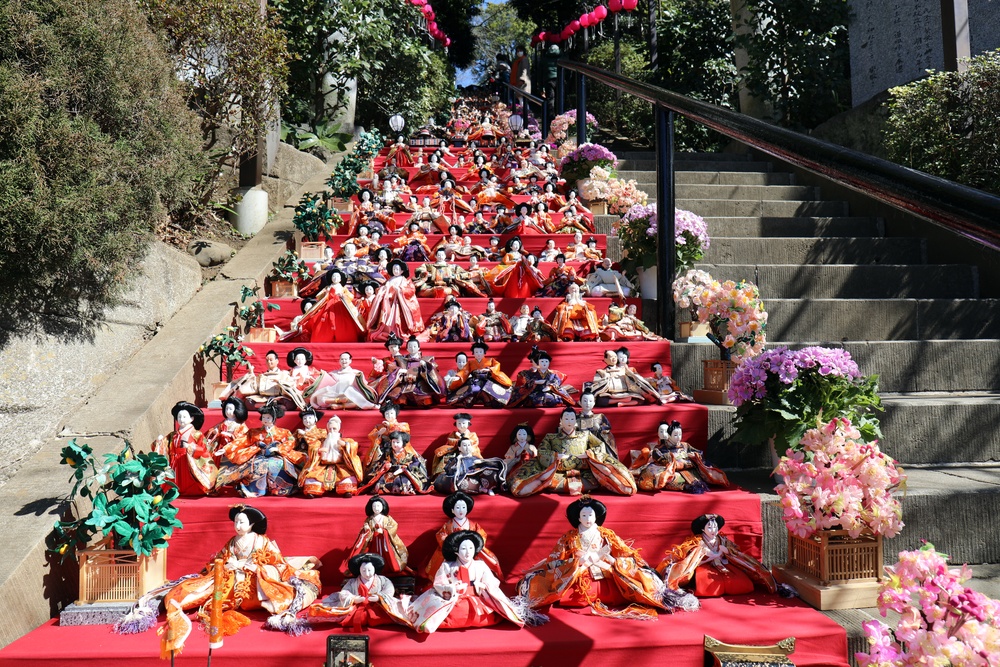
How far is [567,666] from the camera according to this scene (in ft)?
8.65

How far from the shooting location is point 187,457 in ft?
11.7

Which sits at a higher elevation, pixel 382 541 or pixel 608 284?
pixel 608 284

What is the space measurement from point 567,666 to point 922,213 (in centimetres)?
198

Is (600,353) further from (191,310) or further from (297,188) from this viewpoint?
(297,188)

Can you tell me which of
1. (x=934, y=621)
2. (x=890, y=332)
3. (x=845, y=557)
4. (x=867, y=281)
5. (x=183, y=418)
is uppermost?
(x=867, y=281)

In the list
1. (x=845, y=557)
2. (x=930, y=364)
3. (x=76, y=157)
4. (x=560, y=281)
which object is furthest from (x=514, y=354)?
(x=76, y=157)

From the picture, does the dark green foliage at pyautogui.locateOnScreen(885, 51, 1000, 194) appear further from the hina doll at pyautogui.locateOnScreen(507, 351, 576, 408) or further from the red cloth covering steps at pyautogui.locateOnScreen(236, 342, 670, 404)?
the hina doll at pyautogui.locateOnScreen(507, 351, 576, 408)

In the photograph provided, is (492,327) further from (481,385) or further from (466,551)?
(466,551)

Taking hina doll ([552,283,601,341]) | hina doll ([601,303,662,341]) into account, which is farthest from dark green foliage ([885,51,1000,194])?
hina doll ([552,283,601,341])

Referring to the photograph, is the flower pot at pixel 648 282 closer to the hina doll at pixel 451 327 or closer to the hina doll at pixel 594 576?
the hina doll at pixel 451 327

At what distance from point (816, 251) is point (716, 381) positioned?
2.20 m

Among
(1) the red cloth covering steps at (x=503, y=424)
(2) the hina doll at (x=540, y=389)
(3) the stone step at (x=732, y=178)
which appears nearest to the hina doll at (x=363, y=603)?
(1) the red cloth covering steps at (x=503, y=424)

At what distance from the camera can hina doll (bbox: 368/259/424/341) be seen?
5.11 metres

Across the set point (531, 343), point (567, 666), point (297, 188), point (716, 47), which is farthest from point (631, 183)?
point (716, 47)
